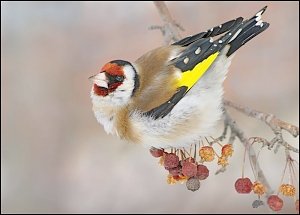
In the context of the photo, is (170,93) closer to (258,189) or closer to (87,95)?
(258,189)

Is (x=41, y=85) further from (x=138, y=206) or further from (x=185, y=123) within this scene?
(x=185, y=123)

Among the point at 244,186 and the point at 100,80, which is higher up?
the point at 100,80

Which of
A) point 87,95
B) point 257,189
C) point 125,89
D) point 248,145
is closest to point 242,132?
point 248,145

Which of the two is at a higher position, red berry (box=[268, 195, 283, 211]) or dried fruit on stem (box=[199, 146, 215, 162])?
dried fruit on stem (box=[199, 146, 215, 162])

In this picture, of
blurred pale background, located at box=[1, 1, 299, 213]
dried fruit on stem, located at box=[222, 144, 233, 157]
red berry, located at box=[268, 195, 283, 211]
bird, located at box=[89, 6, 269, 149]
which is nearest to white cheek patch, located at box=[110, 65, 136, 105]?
bird, located at box=[89, 6, 269, 149]

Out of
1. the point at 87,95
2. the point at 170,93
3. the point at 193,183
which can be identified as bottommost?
the point at 193,183

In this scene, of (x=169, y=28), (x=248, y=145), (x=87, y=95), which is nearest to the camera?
(x=248, y=145)

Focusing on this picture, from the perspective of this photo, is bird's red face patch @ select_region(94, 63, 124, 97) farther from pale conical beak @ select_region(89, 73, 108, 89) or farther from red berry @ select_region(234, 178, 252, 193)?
red berry @ select_region(234, 178, 252, 193)
